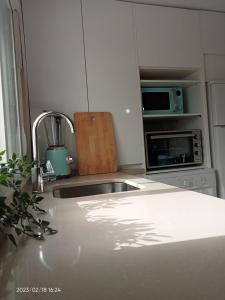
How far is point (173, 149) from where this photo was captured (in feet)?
7.39

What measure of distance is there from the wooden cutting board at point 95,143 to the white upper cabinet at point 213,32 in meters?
1.09

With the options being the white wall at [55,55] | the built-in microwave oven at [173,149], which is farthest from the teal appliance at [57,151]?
the built-in microwave oven at [173,149]

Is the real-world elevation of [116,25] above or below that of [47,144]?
above

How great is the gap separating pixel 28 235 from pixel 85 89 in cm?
152

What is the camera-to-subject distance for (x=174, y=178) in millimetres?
2090

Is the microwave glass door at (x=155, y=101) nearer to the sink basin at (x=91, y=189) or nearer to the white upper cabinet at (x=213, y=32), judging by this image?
the white upper cabinet at (x=213, y=32)

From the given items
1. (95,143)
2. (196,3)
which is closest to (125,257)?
(95,143)

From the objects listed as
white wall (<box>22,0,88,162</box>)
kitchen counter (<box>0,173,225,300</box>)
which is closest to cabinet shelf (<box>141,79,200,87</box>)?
white wall (<box>22,0,88,162</box>)

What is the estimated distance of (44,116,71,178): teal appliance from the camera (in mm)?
1794

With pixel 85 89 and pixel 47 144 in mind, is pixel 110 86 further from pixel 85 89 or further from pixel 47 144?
pixel 47 144

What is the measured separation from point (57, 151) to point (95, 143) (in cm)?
33

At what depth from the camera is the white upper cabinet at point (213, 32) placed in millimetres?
2328

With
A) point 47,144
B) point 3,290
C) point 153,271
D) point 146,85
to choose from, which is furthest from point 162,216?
point 146,85

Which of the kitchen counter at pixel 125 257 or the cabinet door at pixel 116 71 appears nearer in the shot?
the kitchen counter at pixel 125 257
